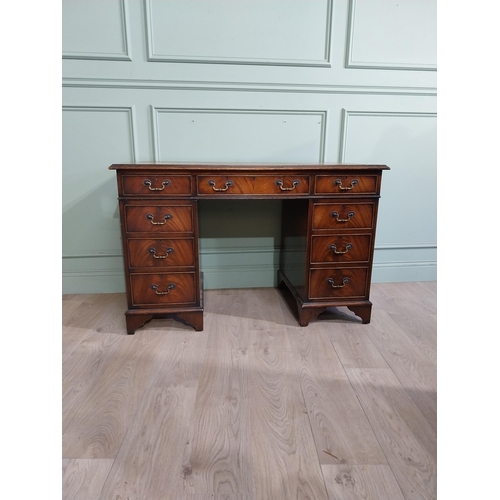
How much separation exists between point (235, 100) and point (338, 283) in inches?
49.1

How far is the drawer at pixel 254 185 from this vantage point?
66.2 inches

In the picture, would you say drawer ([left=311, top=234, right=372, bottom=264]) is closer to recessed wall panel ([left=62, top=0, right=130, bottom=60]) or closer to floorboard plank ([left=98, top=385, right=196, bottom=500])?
floorboard plank ([left=98, top=385, right=196, bottom=500])

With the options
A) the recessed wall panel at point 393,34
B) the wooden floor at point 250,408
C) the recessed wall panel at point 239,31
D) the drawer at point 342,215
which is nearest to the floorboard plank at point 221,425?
the wooden floor at point 250,408

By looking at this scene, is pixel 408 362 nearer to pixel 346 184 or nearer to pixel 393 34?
pixel 346 184

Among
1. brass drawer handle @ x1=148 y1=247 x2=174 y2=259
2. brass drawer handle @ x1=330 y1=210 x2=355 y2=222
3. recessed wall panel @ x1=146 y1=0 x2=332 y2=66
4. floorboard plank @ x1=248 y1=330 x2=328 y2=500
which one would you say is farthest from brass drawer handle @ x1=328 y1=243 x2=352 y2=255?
recessed wall panel @ x1=146 y1=0 x2=332 y2=66

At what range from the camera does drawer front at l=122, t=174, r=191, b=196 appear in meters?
1.63

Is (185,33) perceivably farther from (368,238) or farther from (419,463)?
(419,463)

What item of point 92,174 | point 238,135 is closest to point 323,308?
point 238,135

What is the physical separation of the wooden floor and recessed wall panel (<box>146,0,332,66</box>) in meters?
1.52

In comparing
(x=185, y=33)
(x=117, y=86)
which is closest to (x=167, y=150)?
(x=117, y=86)

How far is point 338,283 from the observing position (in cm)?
188

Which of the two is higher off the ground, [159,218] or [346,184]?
[346,184]

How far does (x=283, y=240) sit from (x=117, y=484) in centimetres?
161

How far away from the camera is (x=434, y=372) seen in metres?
1.51
